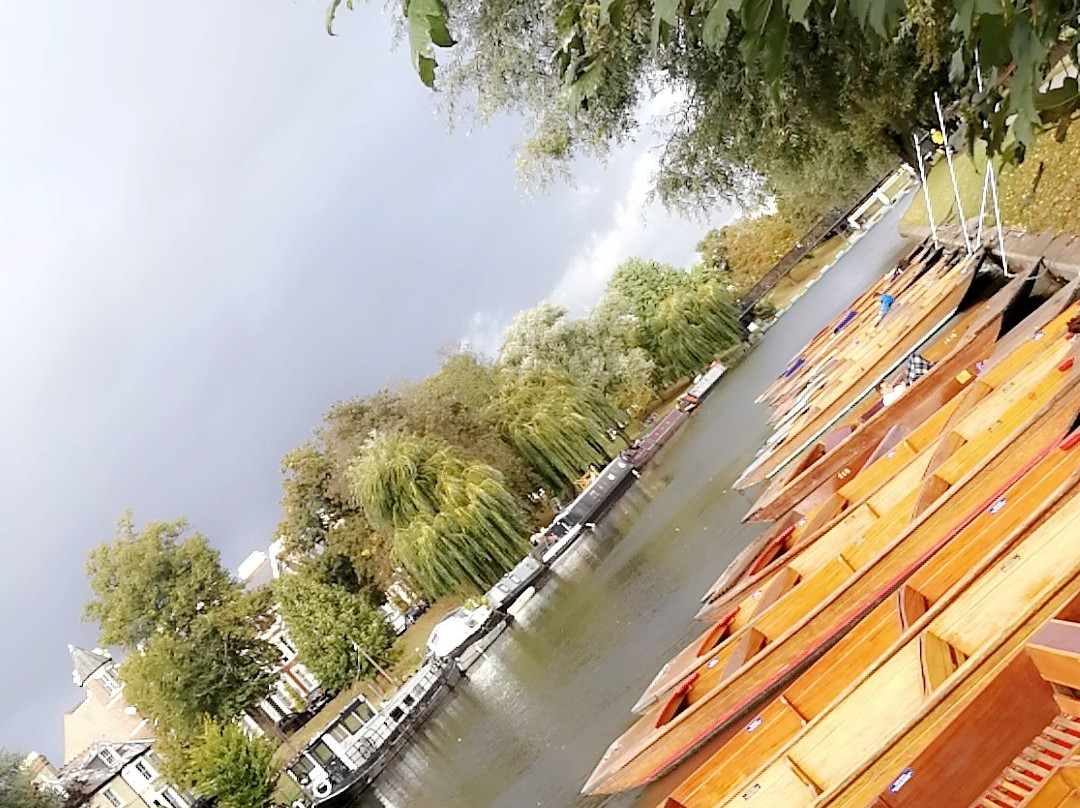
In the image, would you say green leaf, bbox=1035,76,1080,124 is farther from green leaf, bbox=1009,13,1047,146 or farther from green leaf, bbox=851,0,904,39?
green leaf, bbox=851,0,904,39

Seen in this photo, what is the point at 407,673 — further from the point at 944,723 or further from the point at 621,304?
the point at 944,723

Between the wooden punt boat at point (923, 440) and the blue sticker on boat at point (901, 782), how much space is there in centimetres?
398

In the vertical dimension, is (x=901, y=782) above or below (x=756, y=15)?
below

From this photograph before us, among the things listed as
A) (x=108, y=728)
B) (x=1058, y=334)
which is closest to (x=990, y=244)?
(x=1058, y=334)

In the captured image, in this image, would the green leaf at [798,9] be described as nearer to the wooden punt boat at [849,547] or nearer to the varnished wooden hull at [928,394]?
the wooden punt boat at [849,547]

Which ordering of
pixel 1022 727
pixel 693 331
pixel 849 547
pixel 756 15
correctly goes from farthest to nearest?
pixel 693 331 < pixel 849 547 < pixel 1022 727 < pixel 756 15

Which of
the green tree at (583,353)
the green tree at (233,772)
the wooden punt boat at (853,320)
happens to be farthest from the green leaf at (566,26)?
the green tree at (583,353)

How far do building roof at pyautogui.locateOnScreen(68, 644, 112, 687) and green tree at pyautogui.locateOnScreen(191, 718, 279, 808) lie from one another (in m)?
33.8

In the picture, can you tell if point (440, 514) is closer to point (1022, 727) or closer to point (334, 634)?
point (334, 634)

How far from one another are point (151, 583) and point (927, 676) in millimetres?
28020

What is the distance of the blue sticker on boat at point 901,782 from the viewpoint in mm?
3795

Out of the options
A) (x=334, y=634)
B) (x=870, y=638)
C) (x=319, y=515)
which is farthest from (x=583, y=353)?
(x=870, y=638)

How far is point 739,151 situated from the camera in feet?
36.1

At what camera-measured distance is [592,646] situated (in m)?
16.0
